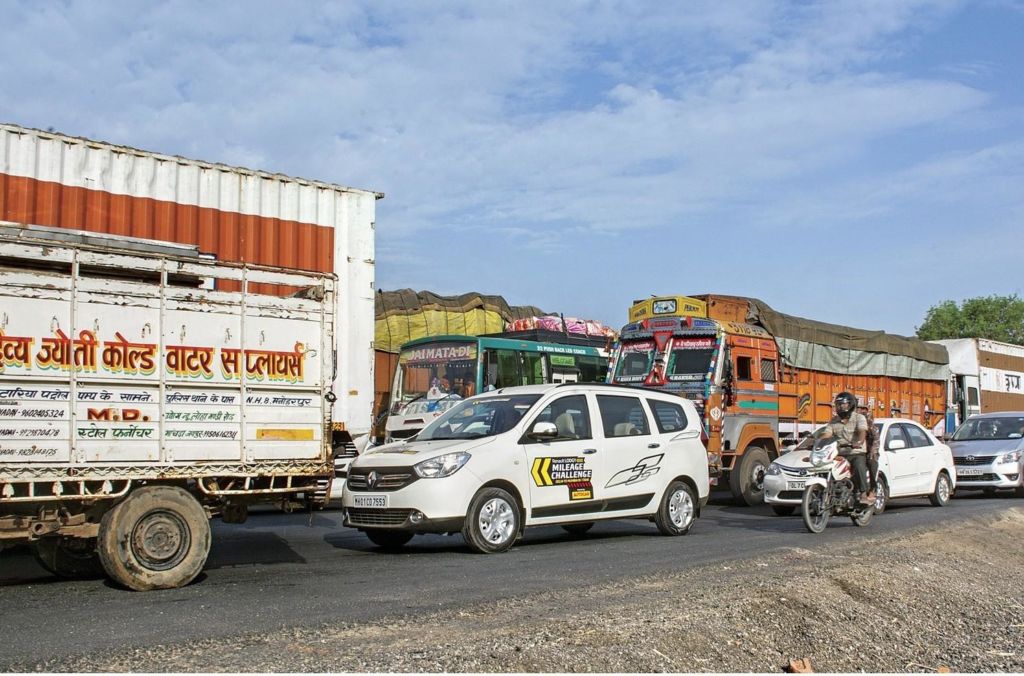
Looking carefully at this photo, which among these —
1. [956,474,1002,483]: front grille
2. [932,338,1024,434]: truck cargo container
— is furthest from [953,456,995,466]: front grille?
[932,338,1024,434]: truck cargo container

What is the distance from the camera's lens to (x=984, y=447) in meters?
19.8

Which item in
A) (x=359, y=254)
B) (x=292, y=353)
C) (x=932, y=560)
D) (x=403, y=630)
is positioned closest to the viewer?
(x=403, y=630)

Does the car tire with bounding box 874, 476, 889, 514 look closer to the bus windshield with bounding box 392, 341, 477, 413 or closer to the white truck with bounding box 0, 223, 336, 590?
the bus windshield with bounding box 392, 341, 477, 413

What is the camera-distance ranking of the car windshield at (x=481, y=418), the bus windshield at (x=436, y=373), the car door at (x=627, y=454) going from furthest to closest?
1. the bus windshield at (x=436, y=373)
2. the car door at (x=627, y=454)
3. the car windshield at (x=481, y=418)

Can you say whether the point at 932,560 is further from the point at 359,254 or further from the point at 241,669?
the point at 359,254

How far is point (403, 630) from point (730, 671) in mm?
1977

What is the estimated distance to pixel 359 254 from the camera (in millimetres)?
13672

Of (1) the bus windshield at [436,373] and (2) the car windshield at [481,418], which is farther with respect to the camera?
(1) the bus windshield at [436,373]

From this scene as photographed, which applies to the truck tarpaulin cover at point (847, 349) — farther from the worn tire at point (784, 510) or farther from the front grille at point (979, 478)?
the worn tire at point (784, 510)

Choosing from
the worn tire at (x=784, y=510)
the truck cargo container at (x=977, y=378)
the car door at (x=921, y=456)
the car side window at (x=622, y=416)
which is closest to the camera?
the car side window at (x=622, y=416)

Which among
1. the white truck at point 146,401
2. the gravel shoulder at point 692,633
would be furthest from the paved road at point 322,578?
the white truck at point 146,401

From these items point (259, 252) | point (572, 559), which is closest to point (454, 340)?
point (259, 252)

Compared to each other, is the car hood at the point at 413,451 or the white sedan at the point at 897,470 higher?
the car hood at the point at 413,451

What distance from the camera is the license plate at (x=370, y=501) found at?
10352 millimetres
